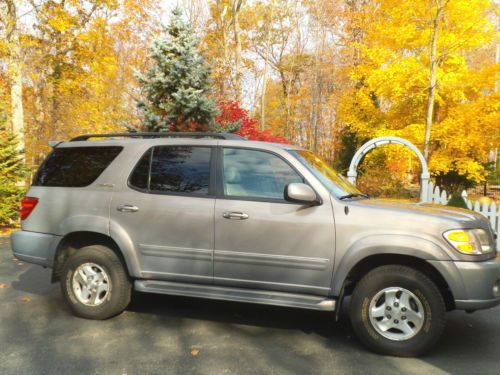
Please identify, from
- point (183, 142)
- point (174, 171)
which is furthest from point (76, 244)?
point (183, 142)

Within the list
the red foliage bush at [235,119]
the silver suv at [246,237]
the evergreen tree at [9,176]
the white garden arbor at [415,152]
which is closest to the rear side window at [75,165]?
the silver suv at [246,237]

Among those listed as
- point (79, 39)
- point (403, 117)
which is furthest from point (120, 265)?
point (79, 39)

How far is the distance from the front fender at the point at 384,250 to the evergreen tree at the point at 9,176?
10.7 meters

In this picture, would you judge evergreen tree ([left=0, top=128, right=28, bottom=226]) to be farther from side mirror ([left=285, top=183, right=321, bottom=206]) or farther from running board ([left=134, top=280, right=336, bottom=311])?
side mirror ([left=285, top=183, right=321, bottom=206])

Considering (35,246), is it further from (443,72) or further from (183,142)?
(443,72)

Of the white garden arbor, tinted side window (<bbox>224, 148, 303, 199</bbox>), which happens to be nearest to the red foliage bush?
the white garden arbor

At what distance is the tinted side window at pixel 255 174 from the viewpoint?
437cm

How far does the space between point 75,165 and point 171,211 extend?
4.68ft

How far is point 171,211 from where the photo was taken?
454 cm

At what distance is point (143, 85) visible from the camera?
13.0 metres

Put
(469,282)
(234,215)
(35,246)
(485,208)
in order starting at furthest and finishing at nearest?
(485,208), (35,246), (234,215), (469,282)

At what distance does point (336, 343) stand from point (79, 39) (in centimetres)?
1846

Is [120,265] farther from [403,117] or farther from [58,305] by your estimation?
[403,117]

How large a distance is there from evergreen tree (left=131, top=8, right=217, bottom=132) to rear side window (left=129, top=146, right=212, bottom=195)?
24.2ft
